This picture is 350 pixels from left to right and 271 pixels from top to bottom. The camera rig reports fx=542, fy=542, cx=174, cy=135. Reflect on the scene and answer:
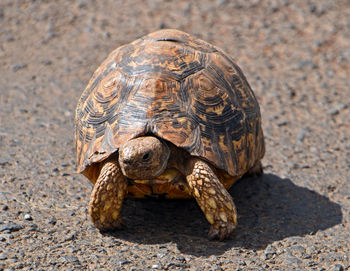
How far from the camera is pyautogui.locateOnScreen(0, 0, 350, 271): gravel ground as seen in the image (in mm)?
3783

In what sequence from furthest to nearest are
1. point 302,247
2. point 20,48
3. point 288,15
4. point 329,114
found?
point 288,15
point 20,48
point 329,114
point 302,247

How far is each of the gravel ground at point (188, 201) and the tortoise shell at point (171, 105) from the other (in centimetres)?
53

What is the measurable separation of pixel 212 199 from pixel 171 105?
28.9 inches

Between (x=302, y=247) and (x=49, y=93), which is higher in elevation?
(x=49, y=93)

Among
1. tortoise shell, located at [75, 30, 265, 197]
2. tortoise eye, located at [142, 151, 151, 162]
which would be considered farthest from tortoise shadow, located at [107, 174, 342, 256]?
tortoise eye, located at [142, 151, 151, 162]

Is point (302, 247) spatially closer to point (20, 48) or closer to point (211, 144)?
point (211, 144)

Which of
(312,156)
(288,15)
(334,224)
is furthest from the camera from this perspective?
(288,15)

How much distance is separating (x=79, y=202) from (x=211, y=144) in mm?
1269

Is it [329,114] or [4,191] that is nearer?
[4,191]

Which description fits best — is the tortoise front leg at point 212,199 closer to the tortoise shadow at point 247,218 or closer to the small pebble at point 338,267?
the tortoise shadow at point 247,218

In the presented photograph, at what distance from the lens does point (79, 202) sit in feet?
14.6

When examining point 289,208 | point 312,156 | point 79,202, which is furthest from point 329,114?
point 79,202

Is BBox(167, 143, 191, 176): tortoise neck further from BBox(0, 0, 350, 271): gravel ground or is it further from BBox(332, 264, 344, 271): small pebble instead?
BBox(332, 264, 344, 271): small pebble

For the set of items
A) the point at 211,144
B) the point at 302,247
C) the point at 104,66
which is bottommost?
the point at 302,247
